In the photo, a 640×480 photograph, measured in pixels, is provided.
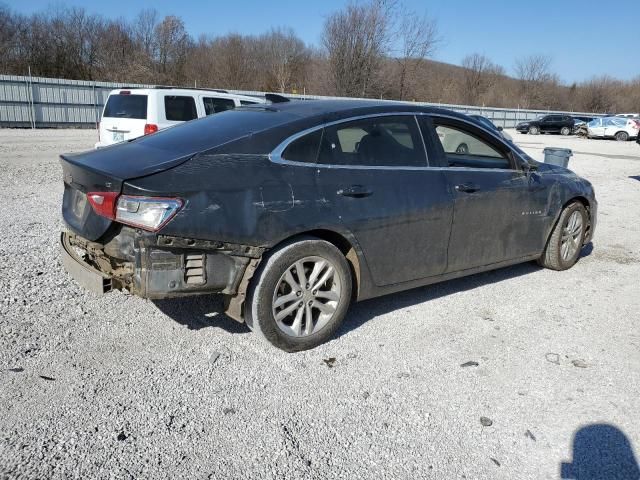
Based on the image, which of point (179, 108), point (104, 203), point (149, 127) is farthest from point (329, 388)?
point (179, 108)

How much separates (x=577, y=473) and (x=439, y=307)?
214 centimetres

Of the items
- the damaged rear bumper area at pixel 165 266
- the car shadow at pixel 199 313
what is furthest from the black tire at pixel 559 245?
the damaged rear bumper area at pixel 165 266

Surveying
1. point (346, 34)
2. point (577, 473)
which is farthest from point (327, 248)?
point (346, 34)

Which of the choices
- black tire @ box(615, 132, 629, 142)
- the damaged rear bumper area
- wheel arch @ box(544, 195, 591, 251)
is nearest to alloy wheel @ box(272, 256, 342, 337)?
the damaged rear bumper area

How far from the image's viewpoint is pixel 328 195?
3697 mm

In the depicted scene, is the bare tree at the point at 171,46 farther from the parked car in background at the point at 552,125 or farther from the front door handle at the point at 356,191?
the front door handle at the point at 356,191

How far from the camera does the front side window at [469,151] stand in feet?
15.6

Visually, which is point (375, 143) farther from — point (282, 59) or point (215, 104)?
point (282, 59)

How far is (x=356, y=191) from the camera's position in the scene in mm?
3834

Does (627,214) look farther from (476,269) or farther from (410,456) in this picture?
(410,456)

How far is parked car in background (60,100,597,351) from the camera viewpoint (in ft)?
10.6

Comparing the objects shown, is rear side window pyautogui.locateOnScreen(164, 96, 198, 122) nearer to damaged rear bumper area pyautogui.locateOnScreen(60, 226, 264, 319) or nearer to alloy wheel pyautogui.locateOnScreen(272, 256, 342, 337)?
damaged rear bumper area pyautogui.locateOnScreen(60, 226, 264, 319)

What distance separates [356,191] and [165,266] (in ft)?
4.66

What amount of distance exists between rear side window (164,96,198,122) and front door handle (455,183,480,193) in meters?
7.64
